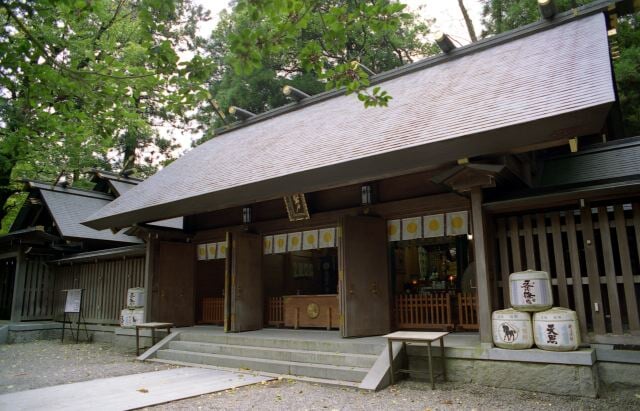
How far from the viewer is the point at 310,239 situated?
31.2ft

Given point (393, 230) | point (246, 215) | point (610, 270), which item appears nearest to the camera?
point (610, 270)

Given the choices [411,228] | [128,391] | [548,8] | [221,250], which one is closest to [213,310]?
[221,250]

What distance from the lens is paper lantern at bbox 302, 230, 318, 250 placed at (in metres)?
9.45

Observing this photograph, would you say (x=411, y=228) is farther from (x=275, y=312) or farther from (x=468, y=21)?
(x=468, y=21)

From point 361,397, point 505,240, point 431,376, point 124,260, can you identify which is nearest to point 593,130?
point 505,240

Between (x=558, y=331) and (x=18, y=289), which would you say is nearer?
(x=558, y=331)

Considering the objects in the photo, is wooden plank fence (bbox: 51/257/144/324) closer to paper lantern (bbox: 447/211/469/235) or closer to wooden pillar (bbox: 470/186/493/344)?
paper lantern (bbox: 447/211/469/235)

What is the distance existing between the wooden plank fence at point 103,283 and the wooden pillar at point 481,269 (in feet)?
28.7

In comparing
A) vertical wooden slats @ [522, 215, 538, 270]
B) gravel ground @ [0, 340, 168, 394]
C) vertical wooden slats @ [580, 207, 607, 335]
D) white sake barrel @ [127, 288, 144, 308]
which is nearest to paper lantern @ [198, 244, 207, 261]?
white sake barrel @ [127, 288, 144, 308]

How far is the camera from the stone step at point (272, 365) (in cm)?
638

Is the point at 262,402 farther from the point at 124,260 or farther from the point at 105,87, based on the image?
the point at 124,260

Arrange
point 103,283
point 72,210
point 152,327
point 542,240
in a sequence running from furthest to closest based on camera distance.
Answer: point 72,210 → point 103,283 → point 152,327 → point 542,240

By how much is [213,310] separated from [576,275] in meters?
8.30

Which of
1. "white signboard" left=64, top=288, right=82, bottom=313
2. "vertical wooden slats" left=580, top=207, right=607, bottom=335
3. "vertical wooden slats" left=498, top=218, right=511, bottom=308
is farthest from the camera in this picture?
"white signboard" left=64, top=288, right=82, bottom=313
